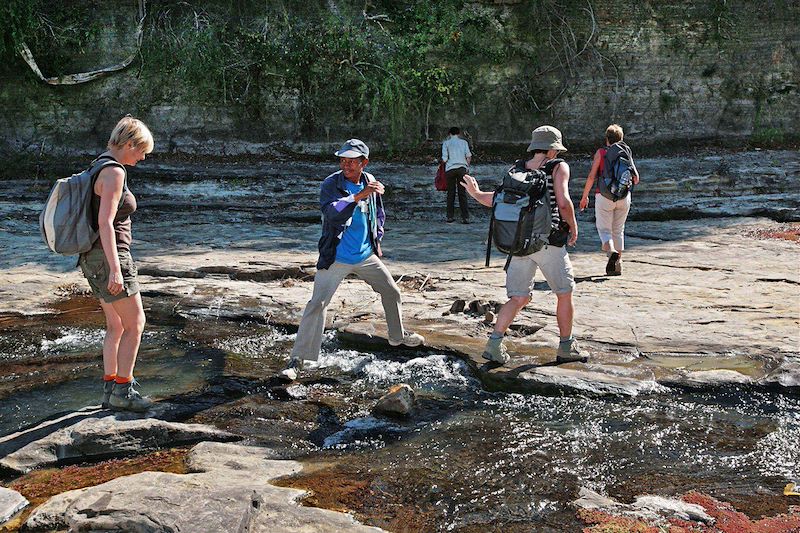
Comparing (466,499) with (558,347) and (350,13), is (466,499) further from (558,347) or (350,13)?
(350,13)

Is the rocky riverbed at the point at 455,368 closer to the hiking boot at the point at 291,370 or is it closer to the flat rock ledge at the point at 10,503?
the hiking boot at the point at 291,370

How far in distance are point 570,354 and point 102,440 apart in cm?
361

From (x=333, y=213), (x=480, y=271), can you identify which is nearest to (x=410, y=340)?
(x=333, y=213)

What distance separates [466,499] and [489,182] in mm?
12928

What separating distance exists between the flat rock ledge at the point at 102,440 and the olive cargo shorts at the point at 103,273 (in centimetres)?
83

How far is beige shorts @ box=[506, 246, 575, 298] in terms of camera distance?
261 inches

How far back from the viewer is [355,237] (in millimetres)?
6605

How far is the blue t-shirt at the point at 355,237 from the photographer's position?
6574mm

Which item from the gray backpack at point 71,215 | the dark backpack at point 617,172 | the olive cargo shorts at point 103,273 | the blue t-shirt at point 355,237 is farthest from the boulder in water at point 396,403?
the dark backpack at point 617,172

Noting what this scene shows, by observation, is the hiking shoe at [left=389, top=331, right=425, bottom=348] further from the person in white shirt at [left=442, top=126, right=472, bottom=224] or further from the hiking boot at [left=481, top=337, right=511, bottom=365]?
the person in white shirt at [left=442, top=126, right=472, bottom=224]

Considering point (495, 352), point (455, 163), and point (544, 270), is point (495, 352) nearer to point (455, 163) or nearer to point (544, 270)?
point (544, 270)

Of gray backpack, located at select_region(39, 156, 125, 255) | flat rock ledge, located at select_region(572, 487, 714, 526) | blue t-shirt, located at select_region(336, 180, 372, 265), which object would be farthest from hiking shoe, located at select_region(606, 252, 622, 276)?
gray backpack, located at select_region(39, 156, 125, 255)

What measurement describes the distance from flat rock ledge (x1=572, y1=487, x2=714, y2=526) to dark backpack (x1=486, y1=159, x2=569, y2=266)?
224cm

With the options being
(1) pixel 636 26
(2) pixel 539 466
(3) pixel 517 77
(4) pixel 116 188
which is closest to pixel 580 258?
(2) pixel 539 466
